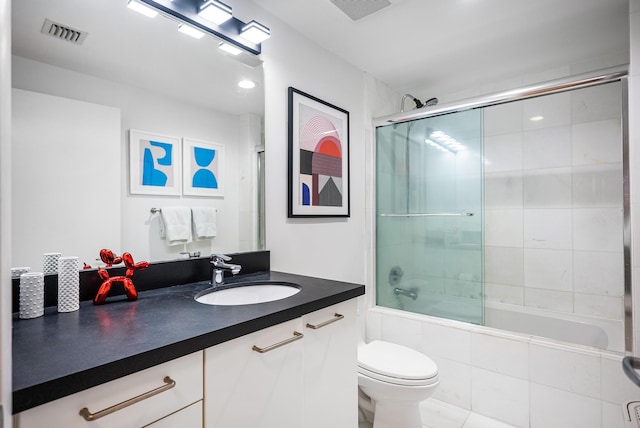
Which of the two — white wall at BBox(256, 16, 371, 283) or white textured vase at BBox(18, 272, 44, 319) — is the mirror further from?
white wall at BBox(256, 16, 371, 283)

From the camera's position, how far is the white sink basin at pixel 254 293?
1404 mm

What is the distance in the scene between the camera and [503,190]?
284 centimetres

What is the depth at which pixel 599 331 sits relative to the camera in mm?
2385

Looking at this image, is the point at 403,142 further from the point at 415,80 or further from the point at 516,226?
the point at 516,226

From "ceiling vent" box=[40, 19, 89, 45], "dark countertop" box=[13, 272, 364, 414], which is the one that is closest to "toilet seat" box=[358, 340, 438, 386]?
"dark countertop" box=[13, 272, 364, 414]

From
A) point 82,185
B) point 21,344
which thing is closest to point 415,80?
point 82,185

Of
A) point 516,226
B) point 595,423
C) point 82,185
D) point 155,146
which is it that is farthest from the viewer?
point 516,226

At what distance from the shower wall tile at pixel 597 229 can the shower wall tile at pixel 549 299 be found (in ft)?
1.28

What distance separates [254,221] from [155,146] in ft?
1.95

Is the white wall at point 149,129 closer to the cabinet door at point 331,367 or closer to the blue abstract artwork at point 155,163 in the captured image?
the blue abstract artwork at point 155,163

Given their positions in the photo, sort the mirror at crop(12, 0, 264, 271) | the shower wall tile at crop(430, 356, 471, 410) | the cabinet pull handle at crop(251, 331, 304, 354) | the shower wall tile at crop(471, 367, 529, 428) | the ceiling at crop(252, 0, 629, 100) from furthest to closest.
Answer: the shower wall tile at crop(430, 356, 471, 410) < the shower wall tile at crop(471, 367, 529, 428) < the ceiling at crop(252, 0, 629, 100) < the mirror at crop(12, 0, 264, 271) < the cabinet pull handle at crop(251, 331, 304, 354)

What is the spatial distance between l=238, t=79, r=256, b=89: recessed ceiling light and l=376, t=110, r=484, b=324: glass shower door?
123 cm

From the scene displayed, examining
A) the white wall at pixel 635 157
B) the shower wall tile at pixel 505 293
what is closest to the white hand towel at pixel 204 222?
the white wall at pixel 635 157

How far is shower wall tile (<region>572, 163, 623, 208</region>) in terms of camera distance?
2.39m
